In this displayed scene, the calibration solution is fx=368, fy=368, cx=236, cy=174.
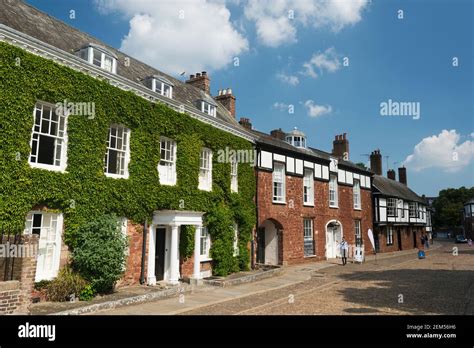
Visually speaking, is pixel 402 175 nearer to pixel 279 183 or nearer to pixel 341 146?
pixel 341 146

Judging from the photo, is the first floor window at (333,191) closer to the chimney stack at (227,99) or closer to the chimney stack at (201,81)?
→ the chimney stack at (227,99)

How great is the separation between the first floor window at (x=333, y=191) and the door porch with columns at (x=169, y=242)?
15324mm

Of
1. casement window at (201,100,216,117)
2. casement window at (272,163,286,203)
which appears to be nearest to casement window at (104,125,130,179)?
casement window at (201,100,216,117)

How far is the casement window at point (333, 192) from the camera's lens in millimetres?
28953

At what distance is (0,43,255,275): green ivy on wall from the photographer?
1092 centimetres

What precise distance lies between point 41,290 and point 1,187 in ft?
11.2

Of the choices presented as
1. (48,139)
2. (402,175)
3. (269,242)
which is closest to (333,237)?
(269,242)

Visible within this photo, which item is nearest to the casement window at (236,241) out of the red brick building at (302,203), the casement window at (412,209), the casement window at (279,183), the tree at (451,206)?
the red brick building at (302,203)

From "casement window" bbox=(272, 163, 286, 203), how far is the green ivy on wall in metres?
4.37

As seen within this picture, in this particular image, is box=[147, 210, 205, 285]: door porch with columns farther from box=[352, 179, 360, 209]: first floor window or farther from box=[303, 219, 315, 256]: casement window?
box=[352, 179, 360, 209]: first floor window

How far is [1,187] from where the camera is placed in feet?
34.3
